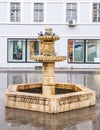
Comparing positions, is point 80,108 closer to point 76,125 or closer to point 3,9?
point 76,125

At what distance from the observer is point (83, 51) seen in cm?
3694

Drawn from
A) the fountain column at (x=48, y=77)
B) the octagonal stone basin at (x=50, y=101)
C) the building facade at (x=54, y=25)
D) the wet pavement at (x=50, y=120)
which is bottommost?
the wet pavement at (x=50, y=120)

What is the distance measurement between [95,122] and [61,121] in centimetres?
89

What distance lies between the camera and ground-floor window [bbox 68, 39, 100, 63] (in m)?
36.6

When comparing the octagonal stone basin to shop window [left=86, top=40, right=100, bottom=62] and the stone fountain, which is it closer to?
the stone fountain

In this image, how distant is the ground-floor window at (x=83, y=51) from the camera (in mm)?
36562

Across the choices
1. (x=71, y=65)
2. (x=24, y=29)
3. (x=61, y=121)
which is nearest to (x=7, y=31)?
(x=24, y=29)

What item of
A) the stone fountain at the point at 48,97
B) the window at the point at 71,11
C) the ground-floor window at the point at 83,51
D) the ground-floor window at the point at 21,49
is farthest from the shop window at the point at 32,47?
the stone fountain at the point at 48,97

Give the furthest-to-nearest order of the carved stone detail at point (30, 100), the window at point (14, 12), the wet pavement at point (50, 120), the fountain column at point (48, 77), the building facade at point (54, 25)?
the window at point (14, 12)
the building facade at point (54, 25)
the fountain column at point (48, 77)
the carved stone detail at point (30, 100)
the wet pavement at point (50, 120)

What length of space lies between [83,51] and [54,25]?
335 centimetres

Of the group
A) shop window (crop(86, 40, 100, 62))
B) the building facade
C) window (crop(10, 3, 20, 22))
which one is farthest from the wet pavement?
window (crop(10, 3, 20, 22))

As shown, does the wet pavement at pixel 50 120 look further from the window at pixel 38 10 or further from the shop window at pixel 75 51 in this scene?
the window at pixel 38 10

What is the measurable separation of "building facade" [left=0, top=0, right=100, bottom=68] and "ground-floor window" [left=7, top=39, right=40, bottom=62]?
0.08 metres

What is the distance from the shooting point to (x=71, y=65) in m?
36.1
